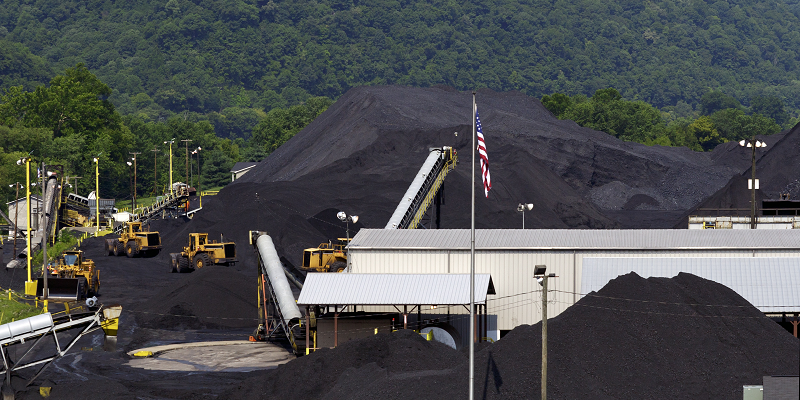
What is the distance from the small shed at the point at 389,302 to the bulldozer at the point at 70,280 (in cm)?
2167

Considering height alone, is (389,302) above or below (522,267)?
below

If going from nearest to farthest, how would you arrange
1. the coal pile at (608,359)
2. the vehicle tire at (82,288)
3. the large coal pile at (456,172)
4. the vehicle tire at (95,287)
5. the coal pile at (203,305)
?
the coal pile at (608,359) < the coal pile at (203,305) < the vehicle tire at (82,288) < the vehicle tire at (95,287) < the large coal pile at (456,172)

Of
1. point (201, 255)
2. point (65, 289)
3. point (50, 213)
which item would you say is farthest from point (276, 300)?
point (50, 213)

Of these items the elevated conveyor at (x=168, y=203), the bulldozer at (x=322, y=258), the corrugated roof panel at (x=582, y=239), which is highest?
the elevated conveyor at (x=168, y=203)

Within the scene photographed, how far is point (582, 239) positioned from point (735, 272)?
25.7 ft

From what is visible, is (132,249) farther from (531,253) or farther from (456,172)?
(531,253)

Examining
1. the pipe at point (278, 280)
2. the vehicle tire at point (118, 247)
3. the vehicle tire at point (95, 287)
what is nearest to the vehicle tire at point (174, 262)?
the vehicle tire at point (95, 287)

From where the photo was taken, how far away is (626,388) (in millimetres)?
34531

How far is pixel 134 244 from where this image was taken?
8525 centimetres

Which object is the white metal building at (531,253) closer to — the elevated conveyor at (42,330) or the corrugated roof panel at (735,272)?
the corrugated roof panel at (735,272)

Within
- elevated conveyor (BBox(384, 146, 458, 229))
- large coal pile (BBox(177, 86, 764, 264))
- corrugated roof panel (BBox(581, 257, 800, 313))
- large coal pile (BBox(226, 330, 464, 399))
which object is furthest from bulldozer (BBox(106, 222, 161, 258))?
large coal pile (BBox(226, 330, 464, 399))

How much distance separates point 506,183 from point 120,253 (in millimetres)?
33750

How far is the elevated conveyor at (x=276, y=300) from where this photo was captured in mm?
49469

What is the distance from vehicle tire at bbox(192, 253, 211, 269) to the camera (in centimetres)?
7488
